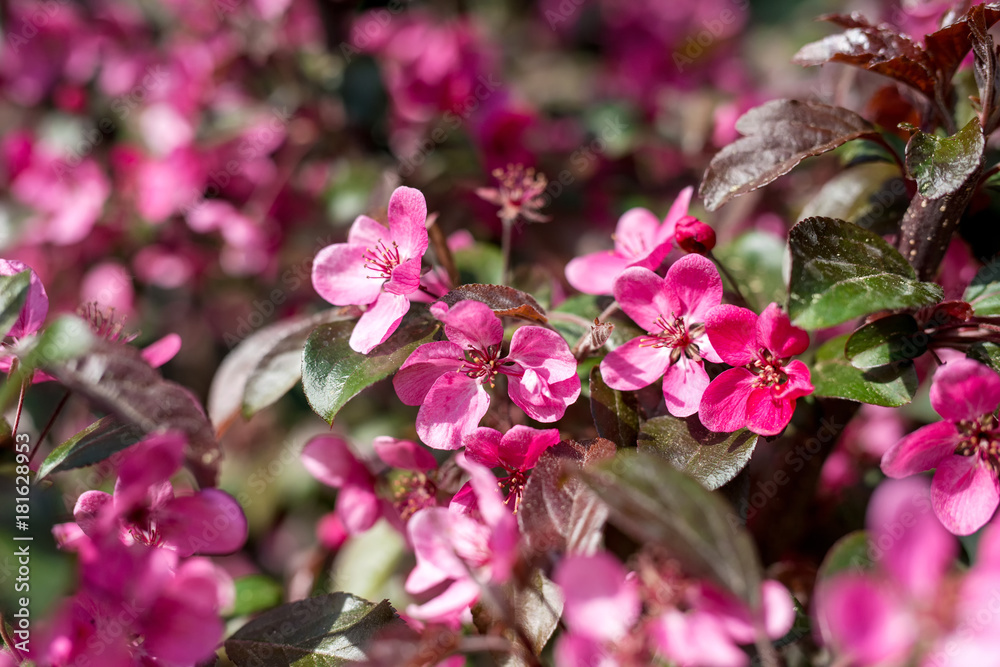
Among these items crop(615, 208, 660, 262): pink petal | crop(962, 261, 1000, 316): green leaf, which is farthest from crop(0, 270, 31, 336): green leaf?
crop(962, 261, 1000, 316): green leaf

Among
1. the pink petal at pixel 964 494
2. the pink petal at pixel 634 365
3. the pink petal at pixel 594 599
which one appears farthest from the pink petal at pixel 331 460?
the pink petal at pixel 964 494

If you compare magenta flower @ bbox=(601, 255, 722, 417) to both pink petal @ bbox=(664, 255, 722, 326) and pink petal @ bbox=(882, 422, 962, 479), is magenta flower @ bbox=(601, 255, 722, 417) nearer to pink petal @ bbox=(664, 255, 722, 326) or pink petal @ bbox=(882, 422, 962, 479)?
pink petal @ bbox=(664, 255, 722, 326)

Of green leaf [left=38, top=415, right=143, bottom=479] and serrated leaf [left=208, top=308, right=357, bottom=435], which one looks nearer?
green leaf [left=38, top=415, right=143, bottom=479]

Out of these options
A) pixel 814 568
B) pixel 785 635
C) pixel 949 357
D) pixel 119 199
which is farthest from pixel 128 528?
pixel 119 199

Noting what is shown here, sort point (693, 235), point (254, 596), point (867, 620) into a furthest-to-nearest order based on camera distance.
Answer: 1. point (254, 596)
2. point (693, 235)
3. point (867, 620)

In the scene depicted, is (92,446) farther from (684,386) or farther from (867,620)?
(867,620)

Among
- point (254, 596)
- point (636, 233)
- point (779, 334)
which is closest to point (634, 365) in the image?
point (779, 334)
